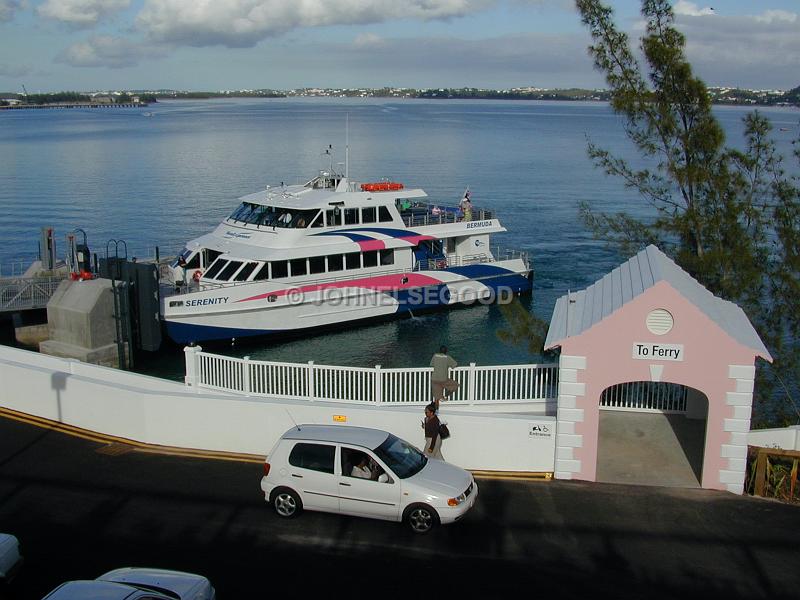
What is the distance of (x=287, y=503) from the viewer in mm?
11164

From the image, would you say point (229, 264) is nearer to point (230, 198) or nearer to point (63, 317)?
point (63, 317)

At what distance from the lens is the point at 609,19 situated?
18312 millimetres

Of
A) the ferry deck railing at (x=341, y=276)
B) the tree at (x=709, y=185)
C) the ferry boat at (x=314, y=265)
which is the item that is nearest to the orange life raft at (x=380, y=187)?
the ferry boat at (x=314, y=265)

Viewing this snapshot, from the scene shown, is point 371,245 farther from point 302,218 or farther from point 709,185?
point 709,185

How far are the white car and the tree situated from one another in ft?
28.9

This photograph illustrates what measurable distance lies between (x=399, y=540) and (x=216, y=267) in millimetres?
18659

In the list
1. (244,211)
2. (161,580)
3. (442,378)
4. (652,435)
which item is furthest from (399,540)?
(244,211)

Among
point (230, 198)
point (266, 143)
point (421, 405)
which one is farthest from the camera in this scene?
point (266, 143)

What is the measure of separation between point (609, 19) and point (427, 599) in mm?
13978

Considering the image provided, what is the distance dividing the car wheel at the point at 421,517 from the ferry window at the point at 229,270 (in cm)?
1789

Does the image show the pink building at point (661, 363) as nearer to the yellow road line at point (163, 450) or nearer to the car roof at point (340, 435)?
the yellow road line at point (163, 450)

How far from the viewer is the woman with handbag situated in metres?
12.5

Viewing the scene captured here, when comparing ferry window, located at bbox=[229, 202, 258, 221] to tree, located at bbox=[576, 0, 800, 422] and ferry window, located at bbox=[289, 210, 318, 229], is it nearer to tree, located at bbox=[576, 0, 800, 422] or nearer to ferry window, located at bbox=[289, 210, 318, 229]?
ferry window, located at bbox=[289, 210, 318, 229]

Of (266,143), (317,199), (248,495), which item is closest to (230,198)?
(317,199)
